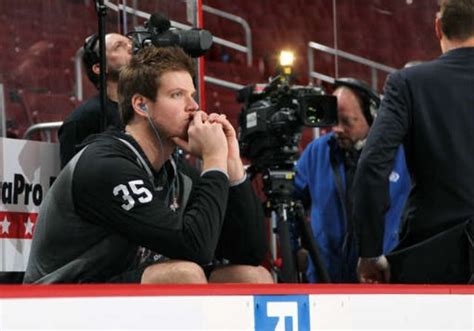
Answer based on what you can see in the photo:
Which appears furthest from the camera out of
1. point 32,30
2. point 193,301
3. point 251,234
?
point 32,30

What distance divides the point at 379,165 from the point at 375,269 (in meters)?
0.28

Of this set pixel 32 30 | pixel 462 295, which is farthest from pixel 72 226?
pixel 32 30

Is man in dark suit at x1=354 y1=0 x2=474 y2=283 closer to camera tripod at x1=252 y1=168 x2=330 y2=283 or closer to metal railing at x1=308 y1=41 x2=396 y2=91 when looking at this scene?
camera tripod at x1=252 y1=168 x2=330 y2=283

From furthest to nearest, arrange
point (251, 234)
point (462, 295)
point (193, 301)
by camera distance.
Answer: point (251, 234) → point (462, 295) → point (193, 301)

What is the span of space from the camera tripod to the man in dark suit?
112cm

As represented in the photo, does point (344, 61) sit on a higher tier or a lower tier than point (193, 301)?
higher

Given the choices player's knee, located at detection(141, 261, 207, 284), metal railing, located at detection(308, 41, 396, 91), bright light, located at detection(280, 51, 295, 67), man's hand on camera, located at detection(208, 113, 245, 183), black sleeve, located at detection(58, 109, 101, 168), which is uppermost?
metal railing, located at detection(308, 41, 396, 91)

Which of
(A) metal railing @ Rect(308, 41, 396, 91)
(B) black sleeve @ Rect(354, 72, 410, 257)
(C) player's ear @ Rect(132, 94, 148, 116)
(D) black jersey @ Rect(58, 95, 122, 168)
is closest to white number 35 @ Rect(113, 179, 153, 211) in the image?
(C) player's ear @ Rect(132, 94, 148, 116)

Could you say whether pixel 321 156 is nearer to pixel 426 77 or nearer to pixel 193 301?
pixel 426 77

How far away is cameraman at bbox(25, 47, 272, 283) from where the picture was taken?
2.87m

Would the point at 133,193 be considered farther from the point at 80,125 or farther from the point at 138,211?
the point at 80,125

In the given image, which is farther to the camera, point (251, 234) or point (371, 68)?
point (371, 68)

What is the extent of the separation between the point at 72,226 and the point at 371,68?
449cm

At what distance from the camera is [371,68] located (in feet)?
23.6
